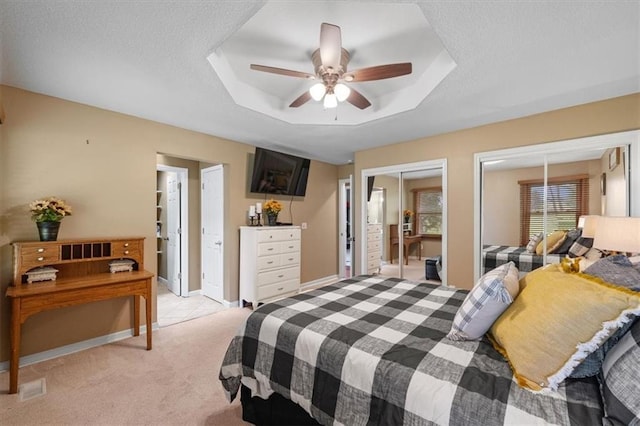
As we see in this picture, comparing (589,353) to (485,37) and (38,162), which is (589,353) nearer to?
(485,37)

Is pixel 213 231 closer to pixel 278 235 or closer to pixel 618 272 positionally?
pixel 278 235

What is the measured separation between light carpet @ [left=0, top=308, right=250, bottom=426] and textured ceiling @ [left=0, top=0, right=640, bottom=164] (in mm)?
2451

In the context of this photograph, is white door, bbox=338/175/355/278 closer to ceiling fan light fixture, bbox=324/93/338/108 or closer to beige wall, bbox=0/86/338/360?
beige wall, bbox=0/86/338/360

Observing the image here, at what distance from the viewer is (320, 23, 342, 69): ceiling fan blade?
5.34 feet

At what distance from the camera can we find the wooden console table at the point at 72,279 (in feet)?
6.93

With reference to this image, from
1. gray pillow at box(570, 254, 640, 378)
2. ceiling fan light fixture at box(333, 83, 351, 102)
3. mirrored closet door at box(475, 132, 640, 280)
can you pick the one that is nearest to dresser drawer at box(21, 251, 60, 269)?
ceiling fan light fixture at box(333, 83, 351, 102)

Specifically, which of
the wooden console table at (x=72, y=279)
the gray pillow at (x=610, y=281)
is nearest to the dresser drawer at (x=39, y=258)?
the wooden console table at (x=72, y=279)

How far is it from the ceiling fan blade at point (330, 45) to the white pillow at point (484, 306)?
161 centimetres

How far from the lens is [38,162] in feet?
8.30

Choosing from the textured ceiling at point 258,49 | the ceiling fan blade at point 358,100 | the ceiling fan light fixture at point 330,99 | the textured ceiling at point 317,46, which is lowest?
the ceiling fan light fixture at point 330,99

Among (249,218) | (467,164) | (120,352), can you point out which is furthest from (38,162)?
(467,164)

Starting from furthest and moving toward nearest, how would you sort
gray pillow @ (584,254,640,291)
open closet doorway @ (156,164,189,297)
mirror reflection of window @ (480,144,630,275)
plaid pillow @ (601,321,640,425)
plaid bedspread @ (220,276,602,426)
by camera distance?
open closet doorway @ (156,164,189,297), mirror reflection of window @ (480,144,630,275), gray pillow @ (584,254,640,291), plaid bedspread @ (220,276,602,426), plaid pillow @ (601,321,640,425)

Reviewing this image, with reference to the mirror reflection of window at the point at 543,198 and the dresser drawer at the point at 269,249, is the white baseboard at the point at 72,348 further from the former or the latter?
the mirror reflection of window at the point at 543,198

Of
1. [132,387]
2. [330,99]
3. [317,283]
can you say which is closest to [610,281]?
[330,99]
